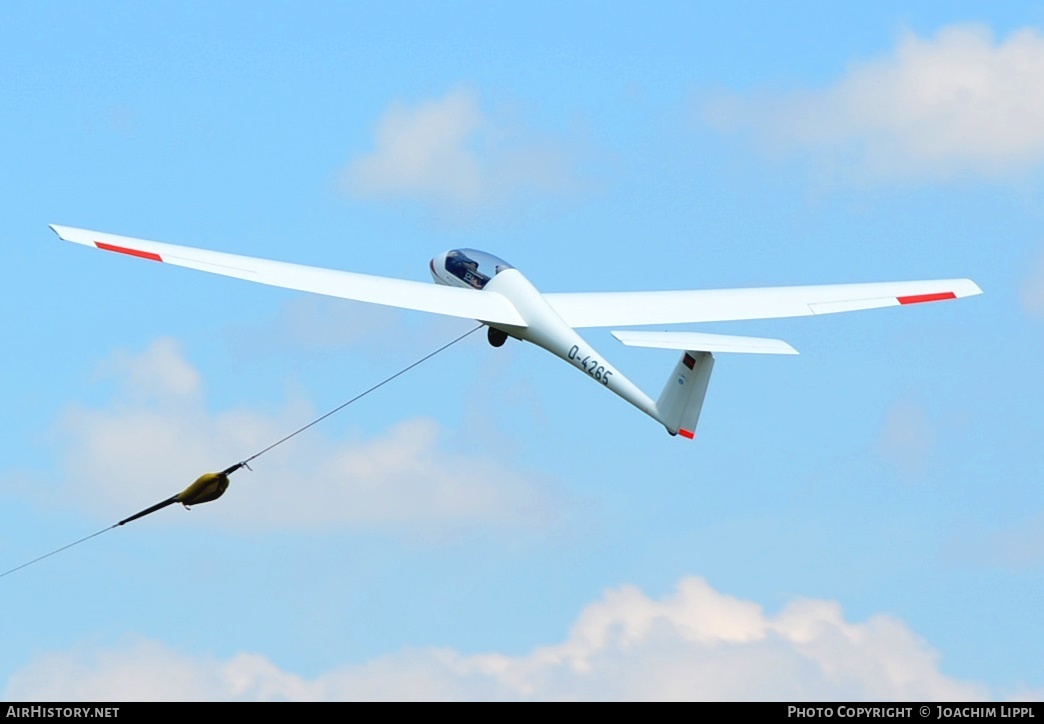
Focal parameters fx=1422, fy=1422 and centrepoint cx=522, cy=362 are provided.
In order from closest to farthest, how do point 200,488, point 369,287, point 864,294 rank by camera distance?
point 200,488
point 369,287
point 864,294

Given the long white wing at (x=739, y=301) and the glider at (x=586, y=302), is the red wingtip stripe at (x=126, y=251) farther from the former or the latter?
the long white wing at (x=739, y=301)

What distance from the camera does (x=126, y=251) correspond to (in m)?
25.3

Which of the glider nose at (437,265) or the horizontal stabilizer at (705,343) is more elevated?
the glider nose at (437,265)

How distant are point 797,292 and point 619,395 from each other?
652 cm

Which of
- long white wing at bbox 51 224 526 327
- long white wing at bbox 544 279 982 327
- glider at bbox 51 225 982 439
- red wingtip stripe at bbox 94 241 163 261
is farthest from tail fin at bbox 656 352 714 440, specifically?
red wingtip stripe at bbox 94 241 163 261

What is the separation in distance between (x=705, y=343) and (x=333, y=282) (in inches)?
308

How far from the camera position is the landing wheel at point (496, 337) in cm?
2845

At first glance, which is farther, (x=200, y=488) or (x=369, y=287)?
(x=369, y=287)

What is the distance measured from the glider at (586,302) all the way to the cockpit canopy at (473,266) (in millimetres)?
26

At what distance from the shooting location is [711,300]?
95.0ft

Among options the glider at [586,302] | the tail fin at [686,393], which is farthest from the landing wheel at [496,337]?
the tail fin at [686,393]
